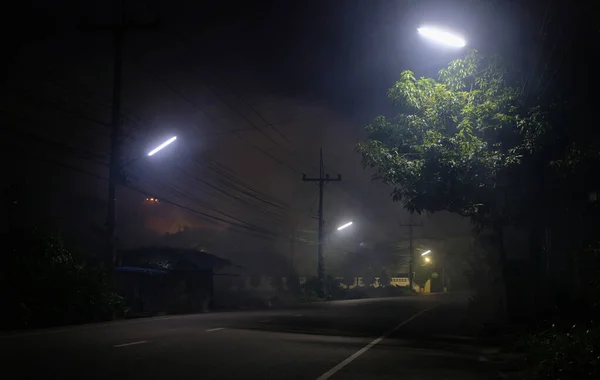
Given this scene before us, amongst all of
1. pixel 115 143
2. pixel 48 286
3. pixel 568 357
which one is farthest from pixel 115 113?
pixel 568 357

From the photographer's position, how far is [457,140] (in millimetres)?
17391

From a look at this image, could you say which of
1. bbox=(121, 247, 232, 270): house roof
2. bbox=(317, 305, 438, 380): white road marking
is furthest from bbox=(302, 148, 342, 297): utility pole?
bbox=(317, 305, 438, 380): white road marking

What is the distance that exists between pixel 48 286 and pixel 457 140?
538 inches

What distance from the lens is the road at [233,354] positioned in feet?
30.6

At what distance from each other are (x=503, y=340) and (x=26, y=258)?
51.8 feet

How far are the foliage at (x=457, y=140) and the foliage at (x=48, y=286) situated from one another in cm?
1065

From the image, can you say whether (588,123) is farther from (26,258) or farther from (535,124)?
(26,258)

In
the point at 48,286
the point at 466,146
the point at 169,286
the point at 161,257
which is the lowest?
the point at 169,286

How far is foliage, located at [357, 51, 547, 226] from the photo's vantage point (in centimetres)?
1619

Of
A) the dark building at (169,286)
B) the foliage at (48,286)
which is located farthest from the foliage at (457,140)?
the dark building at (169,286)

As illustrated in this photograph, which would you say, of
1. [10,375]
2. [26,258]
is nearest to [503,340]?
[10,375]

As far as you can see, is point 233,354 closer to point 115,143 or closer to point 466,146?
point 466,146

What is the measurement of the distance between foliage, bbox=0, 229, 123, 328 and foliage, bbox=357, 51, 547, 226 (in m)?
10.6

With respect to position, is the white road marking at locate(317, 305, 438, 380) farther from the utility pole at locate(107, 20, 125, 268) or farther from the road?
the utility pole at locate(107, 20, 125, 268)
